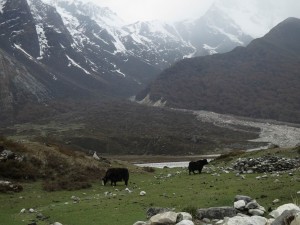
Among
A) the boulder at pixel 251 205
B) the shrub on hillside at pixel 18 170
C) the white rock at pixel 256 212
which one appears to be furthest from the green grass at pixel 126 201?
the white rock at pixel 256 212

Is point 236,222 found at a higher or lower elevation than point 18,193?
higher

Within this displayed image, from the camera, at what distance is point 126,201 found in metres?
28.6

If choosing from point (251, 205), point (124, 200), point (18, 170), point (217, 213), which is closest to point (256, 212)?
point (251, 205)

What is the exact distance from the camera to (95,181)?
41469 millimetres

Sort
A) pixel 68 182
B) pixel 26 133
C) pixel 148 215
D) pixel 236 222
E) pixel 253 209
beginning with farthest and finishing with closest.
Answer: pixel 26 133 < pixel 68 182 < pixel 148 215 < pixel 253 209 < pixel 236 222

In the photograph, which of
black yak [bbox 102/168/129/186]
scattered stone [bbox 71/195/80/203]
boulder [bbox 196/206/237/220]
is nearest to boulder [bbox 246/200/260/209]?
boulder [bbox 196/206/237/220]

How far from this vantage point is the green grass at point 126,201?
24.1 m

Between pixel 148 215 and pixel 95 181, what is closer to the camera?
pixel 148 215

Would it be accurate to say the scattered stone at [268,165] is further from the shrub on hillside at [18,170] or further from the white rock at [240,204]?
the white rock at [240,204]

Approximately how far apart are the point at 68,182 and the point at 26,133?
538 ft

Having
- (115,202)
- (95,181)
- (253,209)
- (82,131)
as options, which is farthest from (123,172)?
(82,131)

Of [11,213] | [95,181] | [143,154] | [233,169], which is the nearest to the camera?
[11,213]

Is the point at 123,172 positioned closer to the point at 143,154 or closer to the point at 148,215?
the point at 148,215

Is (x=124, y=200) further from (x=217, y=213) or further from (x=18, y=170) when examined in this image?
(x=18, y=170)
